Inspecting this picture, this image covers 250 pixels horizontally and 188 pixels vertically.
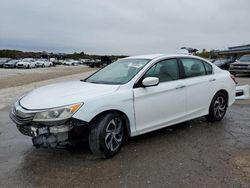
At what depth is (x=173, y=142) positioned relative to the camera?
513 cm

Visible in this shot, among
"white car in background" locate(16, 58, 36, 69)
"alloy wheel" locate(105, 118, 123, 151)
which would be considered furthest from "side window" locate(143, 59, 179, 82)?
"white car in background" locate(16, 58, 36, 69)

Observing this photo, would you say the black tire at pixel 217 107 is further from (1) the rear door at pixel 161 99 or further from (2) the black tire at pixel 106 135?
(2) the black tire at pixel 106 135

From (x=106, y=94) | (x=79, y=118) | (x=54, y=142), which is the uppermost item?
(x=106, y=94)

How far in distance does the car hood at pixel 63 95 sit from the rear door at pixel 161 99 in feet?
1.76

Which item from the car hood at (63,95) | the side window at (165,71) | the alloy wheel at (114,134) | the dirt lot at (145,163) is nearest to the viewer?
the dirt lot at (145,163)

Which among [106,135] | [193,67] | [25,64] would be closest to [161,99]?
[106,135]

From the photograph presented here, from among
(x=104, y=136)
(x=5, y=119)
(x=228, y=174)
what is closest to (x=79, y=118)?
(x=104, y=136)

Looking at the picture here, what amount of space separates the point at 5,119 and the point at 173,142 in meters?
4.35

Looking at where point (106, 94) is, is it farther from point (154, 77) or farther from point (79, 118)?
point (154, 77)

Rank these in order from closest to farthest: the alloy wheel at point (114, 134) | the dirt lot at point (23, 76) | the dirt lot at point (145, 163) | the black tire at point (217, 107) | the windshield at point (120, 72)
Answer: the dirt lot at point (145, 163) < the alloy wheel at point (114, 134) < the windshield at point (120, 72) < the black tire at point (217, 107) < the dirt lot at point (23, 76)

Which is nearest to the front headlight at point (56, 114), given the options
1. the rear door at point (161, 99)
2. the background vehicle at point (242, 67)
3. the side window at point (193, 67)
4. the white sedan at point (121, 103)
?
the white sedan at point (121, 103)

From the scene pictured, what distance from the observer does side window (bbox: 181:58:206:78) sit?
5788 mm

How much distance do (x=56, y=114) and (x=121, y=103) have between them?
1032 millimetres

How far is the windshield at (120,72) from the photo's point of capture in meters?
5.01
